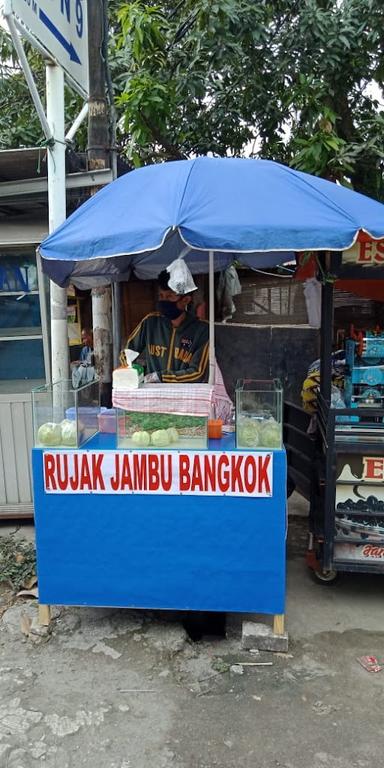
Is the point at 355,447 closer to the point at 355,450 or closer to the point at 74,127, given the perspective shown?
the point at 355,450

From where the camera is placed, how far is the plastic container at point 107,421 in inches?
130

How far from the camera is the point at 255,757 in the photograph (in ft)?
7.35

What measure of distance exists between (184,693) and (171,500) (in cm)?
92

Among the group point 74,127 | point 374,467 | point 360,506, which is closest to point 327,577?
point 360,506

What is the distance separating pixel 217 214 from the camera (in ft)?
8.54

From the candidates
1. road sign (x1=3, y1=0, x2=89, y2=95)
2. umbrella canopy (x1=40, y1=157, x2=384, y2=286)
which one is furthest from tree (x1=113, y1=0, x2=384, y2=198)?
umbrella canopy (x1=40, y1=157, x2=384, y2=286)

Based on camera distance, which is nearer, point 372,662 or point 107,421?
point 372,662

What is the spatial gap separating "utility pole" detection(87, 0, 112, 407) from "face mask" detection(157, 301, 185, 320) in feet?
2.36

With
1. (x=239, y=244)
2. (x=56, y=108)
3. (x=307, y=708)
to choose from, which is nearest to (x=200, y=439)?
(x=239, y=244)

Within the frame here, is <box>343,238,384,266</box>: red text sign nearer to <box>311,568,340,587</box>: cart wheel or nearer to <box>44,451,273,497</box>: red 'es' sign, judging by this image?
<box>44,451,273,497</box>: red 'es' sign

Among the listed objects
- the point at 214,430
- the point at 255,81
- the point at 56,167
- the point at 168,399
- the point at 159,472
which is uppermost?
the point at 255,81

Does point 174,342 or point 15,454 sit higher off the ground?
point 174,342

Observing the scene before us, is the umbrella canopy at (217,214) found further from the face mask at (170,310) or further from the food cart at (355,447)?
the face mask at (170,310)

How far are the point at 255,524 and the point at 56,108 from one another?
2.89m
